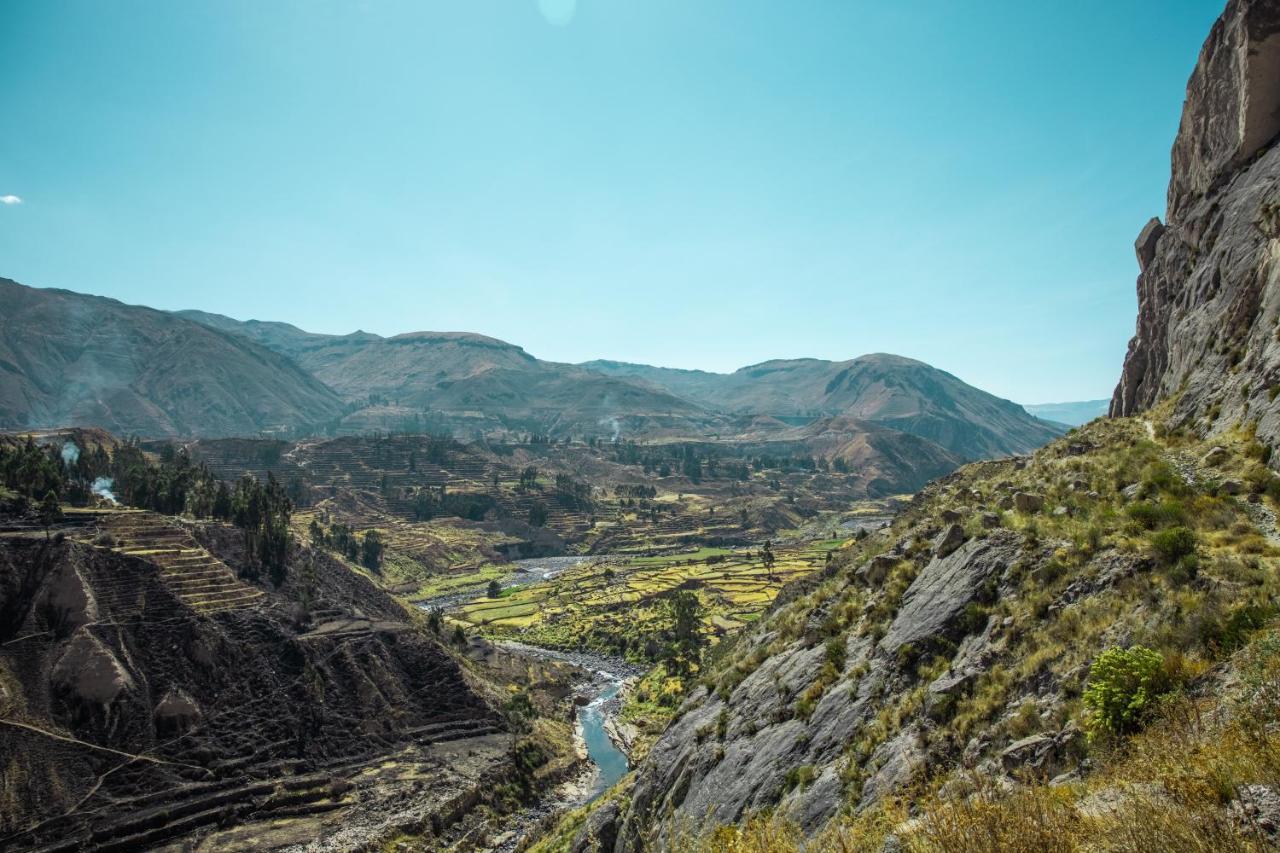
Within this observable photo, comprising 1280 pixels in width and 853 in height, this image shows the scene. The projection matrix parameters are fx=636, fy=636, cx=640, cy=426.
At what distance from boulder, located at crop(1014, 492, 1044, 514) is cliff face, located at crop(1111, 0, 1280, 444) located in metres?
6.90

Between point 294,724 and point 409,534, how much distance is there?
132686 millimetres

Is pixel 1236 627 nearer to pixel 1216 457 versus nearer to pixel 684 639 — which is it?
pixel 1216 457

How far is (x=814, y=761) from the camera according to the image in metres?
21.5

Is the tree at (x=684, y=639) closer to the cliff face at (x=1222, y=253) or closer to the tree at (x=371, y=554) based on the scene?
the cliff face at (x=1222, y=253)

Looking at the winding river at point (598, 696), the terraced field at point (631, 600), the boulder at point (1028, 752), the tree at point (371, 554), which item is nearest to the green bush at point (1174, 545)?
the boulder at point (1028, 752)

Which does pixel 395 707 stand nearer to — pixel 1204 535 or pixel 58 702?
pixel 58 702

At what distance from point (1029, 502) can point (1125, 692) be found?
1390 cm

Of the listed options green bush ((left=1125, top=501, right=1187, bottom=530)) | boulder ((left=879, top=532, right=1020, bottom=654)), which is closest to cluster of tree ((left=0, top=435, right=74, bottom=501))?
boulder ((left=879, top=532, right=1020, bottom=654))

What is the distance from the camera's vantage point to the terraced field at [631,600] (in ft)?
386

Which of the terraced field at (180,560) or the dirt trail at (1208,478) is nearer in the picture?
the dirt trail at (1208,478)

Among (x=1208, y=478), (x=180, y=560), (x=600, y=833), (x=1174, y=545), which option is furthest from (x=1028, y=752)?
(x=180, y=560)

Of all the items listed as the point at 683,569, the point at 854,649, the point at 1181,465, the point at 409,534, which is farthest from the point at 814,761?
the point at 409,534

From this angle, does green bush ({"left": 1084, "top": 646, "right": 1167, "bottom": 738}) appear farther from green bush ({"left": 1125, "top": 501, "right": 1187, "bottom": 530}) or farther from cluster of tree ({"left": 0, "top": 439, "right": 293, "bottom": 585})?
cluster of tree ({"left": 0, "top": 439, "right": 293, "bottom": 585})

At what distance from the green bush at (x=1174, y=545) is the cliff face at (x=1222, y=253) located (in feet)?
24.6
